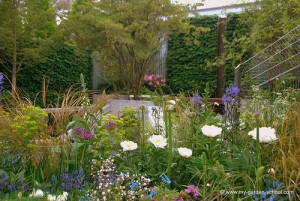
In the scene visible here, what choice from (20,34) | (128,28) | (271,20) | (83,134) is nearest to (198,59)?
(271,20)

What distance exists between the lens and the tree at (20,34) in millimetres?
6621

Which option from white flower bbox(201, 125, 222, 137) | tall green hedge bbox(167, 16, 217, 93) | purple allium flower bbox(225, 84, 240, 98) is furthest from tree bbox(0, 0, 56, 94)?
white flower bbox(201, 125, 222, 137)

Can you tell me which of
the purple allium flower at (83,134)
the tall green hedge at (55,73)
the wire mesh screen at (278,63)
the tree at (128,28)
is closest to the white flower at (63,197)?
the purple allium flower at (83,134)

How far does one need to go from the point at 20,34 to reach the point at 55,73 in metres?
1.89

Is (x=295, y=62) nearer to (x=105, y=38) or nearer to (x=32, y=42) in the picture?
(x=105, y=38)

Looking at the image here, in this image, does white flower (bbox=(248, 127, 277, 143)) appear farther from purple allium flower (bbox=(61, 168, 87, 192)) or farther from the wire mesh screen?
the wire mesh screen

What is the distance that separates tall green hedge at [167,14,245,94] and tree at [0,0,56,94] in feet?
14.0

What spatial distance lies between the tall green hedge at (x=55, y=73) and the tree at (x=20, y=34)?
0.50 metres

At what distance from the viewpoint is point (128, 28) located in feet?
22.8

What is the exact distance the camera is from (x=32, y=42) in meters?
7.25

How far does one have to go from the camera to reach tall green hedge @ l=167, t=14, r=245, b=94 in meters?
9.47

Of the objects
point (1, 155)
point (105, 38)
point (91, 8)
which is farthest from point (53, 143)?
point (91, 8)

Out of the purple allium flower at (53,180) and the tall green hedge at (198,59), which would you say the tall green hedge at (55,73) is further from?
the purple allium flower at (53,180)

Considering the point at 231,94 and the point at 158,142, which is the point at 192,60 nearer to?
the point at 231,94
